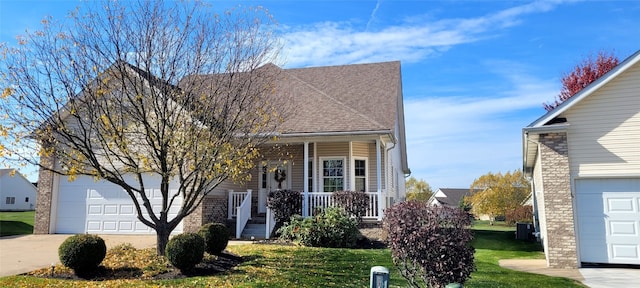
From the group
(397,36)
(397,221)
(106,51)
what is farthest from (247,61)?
(397,221)

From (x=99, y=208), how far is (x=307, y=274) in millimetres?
10531

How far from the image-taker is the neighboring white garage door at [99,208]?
599 inches

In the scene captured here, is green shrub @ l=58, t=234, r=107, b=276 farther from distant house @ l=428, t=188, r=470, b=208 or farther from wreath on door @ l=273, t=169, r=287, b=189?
distant house @ l=428, t=188, r=470, b=208

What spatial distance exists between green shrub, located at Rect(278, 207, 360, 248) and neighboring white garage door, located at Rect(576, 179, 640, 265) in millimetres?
6061

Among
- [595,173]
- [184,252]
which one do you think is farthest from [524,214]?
[184,252]

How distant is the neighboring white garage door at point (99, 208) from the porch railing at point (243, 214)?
236cm

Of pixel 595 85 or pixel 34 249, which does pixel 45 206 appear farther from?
pixel 595 85

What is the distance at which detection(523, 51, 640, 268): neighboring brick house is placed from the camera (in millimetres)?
10273

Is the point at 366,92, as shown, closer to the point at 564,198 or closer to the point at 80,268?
the point at 564,198

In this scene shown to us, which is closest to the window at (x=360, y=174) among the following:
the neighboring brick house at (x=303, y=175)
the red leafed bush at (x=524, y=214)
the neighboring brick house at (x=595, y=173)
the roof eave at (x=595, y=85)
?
the neighboring brick house at (x=303, y=175)

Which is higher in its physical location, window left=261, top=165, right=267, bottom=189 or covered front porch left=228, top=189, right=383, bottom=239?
window left=261, top=165, right=267, bottom=189

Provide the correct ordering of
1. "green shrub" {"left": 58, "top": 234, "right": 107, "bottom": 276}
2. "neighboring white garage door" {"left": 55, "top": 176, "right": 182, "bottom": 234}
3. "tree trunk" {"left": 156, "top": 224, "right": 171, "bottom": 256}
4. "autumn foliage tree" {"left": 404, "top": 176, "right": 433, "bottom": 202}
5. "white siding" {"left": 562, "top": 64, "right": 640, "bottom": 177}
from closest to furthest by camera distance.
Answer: "green shrub" {"left": 58, "top": 234, "right": 107, "bottom": 276} < "tree trunk" {"left": 156, "top": 224, "right": 171, "bottom": 256} < "white siding" {"left": 562, "top": 64, "right": 640, "bottom": 177} < "neighboring white garage door" {"left": 55, "top": 176, "right": 182, "bottom": 234} < "autumn foliage tree" {"left": 404, "top": 176, "right": 433, "bottom": 202}

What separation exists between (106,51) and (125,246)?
503cm

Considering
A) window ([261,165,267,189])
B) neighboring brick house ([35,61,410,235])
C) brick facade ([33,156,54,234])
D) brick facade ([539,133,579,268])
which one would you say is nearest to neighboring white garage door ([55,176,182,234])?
neighboring brick house ([35,61,410,235])
